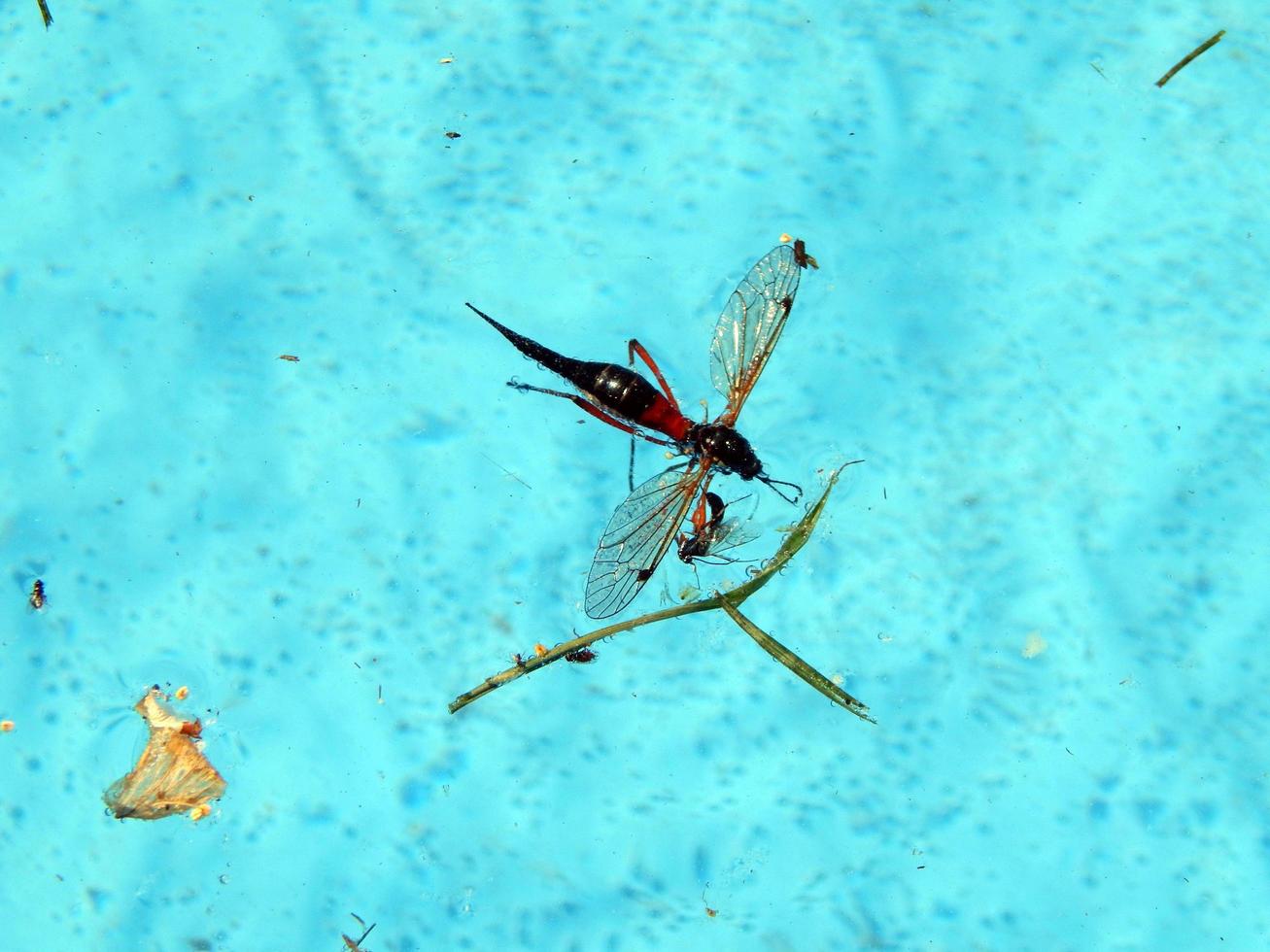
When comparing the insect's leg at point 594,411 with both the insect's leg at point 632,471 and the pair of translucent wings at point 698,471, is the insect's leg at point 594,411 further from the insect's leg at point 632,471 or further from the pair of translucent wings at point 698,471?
the pair of translucent wings at point 698,471

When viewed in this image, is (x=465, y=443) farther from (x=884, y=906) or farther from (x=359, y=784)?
(x=884, y=906)

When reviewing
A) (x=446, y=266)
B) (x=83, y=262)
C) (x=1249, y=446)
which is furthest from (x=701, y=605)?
(x=83, y=262)

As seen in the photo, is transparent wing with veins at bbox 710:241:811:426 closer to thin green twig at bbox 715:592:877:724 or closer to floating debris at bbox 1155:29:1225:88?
thin green twig at bbox 715:592:877:724

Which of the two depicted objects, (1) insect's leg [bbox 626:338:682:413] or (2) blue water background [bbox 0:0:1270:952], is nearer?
(2) blue water background [bbox 0:0:1270:952]

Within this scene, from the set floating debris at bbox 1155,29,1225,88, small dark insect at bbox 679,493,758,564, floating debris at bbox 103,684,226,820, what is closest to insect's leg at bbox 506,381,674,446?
small dark insect at bbox 679,493,758,564

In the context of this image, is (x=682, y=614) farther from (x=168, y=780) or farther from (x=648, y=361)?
(x=168, y=780)

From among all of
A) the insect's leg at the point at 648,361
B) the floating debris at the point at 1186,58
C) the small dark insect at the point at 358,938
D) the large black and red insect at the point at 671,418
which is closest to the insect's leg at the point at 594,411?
the large black and red insect at the point at 671,418

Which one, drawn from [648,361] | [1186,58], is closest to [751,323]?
[648,361]

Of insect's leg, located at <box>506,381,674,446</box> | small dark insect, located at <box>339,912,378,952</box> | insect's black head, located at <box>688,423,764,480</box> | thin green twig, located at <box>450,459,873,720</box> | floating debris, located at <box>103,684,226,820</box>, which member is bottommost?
small dark insect, located at <box>339,912,378,952</box>

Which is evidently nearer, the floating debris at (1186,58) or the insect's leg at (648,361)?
A: the insect's leg at (648,361)
